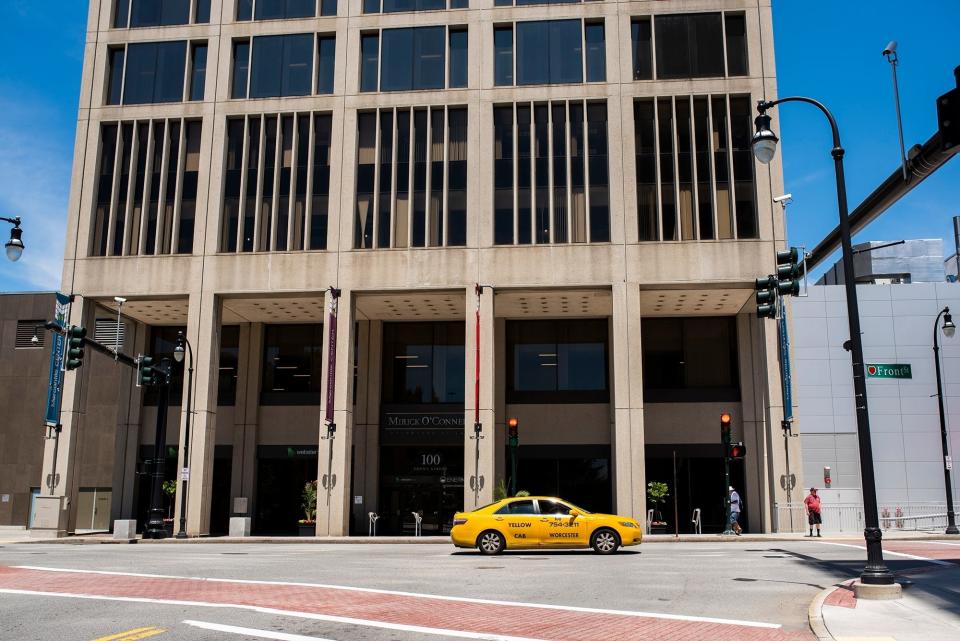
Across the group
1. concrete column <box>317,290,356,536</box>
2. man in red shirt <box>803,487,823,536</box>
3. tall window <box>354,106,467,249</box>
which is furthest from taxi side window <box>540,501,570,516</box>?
tall window <box>354,106,467,249</box>

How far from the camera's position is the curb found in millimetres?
9882

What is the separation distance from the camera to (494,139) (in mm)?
37438

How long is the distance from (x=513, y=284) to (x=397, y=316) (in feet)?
25.6

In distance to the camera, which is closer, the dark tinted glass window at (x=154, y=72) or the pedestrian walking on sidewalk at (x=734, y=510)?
the pedestrian walking on sidewalk at (x=734, y=510)

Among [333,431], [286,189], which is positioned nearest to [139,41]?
[286,189]

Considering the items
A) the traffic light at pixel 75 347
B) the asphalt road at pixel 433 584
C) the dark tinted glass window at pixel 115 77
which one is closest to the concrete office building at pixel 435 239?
the dark tinted glass window at pixel 115 77

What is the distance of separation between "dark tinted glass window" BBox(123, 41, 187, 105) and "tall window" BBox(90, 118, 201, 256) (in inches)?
55.5

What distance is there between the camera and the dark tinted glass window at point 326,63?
39.0 metres

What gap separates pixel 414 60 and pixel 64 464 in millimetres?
23810

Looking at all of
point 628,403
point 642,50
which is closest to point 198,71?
point 642,50

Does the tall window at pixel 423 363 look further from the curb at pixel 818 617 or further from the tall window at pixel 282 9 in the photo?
the curb at pixel 818 617

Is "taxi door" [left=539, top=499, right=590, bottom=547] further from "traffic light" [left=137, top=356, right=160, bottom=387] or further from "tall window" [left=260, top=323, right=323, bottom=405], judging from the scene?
"tall window" [left=260, top=323, right=323, bottom=405]

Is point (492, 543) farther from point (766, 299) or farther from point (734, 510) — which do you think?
point (734, 510)

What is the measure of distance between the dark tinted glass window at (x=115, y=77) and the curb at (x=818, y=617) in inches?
1501
